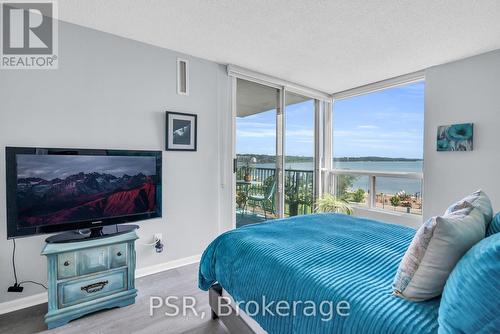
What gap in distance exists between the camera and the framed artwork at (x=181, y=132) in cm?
280

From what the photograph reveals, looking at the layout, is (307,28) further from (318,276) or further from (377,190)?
(377,190)

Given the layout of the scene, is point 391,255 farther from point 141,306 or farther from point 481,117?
point 481,117

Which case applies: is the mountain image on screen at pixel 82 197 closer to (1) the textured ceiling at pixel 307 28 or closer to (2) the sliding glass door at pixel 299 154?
(1) the textured ceiling at pixel 307 28

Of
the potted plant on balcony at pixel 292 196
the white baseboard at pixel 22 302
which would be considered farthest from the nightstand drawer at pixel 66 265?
the potted plant on balcony at pixel 292 196

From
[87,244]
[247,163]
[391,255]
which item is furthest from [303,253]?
[247,163]

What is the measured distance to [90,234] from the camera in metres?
2.15

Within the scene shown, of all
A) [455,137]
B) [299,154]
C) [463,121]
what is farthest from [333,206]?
[463,121]

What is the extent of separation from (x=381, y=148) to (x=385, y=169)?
34 centimetres

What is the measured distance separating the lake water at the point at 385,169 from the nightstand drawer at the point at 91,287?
215cm

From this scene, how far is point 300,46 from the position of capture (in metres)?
2.70

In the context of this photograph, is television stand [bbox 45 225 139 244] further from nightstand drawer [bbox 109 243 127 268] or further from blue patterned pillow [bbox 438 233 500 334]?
blue patterned pillow [bbox 438 233 500 334]

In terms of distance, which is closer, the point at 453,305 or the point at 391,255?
the point at 453,305

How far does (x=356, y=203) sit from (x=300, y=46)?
9.17 feet

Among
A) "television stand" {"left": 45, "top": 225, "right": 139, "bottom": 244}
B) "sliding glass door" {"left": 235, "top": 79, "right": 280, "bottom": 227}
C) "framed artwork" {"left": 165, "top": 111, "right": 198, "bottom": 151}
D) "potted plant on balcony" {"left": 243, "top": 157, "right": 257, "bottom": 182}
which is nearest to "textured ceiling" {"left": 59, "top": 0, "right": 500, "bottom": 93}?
"sliding glass door" {"left": 235, "top": 79, "right": 280, "bottom": 227}
